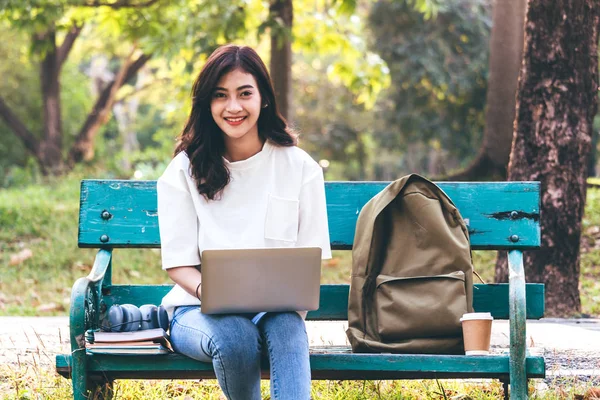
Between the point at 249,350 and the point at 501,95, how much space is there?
8.08 metres

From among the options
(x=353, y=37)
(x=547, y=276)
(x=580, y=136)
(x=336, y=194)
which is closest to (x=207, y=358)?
A: (x=336, y=194)

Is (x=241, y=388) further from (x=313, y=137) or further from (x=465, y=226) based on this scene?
(x=313, y=137)

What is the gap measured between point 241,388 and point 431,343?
78 centimetres

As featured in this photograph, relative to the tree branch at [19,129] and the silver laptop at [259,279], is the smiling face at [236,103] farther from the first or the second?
the tree branch at [19,129]

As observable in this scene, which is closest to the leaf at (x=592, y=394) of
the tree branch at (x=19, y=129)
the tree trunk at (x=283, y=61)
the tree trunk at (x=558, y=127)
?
the tree trunk at (x=558, y=127)

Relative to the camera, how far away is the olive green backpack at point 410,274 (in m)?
3.50

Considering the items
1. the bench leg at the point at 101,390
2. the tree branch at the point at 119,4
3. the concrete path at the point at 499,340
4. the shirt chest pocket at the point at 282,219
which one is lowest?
the concrete path at the point at 499,340

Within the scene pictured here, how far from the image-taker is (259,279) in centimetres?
320

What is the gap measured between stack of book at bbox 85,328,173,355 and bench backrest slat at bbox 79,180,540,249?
2.57 feet

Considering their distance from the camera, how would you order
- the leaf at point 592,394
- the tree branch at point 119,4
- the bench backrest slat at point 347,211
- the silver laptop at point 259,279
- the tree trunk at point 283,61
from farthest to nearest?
the tree branch at point 119,4
the tree trunk at point 283,61
the bench backrest slat at point 347,211
the leaf at point 592,394
the silver laptop at point 259,279

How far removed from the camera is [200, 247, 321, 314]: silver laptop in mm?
3154

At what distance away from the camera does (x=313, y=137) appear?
26172 mm

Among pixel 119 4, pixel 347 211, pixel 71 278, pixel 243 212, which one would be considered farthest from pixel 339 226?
pixel 119 4

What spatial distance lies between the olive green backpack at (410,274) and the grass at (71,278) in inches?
22.2
